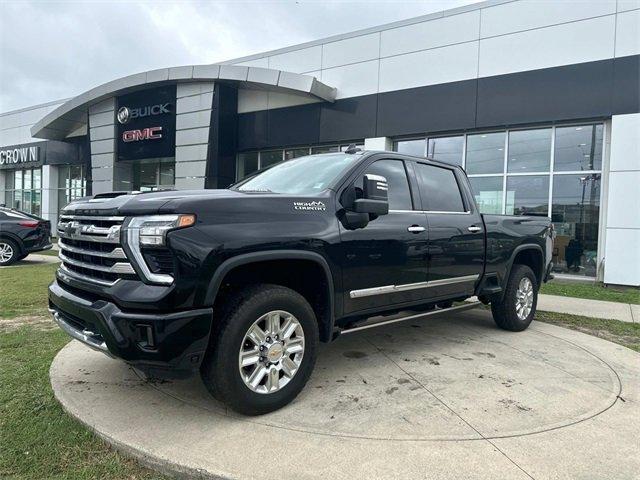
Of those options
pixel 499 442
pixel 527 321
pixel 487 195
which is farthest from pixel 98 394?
pixel 487 195

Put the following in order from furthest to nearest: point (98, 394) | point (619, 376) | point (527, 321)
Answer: point (527, 321) → point (619, 376) → point (98, 394)

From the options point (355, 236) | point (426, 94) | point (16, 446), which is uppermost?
point (426, 94)

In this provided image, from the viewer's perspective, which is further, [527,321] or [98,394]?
[527,321]

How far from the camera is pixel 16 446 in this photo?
2.83 metres

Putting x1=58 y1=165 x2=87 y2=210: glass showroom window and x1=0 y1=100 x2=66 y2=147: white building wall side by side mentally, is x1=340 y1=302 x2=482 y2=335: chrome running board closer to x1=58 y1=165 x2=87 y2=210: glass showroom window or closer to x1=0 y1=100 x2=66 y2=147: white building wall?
x1=58 y1=165 x2=87 y2=210: glass showroom window

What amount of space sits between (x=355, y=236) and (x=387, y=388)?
1267 millimetres

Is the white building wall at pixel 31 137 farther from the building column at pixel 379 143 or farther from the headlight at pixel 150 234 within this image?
the headlight at pixel 150 234

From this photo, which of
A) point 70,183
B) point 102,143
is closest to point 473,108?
point 102,143

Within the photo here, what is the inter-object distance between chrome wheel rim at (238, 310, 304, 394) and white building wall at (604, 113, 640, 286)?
9503 mm

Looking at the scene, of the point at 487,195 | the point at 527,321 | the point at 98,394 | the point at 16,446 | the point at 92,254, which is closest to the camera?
the point at 16,446

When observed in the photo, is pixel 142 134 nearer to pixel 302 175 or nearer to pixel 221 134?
pixel 221 134

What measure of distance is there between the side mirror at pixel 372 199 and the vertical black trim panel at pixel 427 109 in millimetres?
9089

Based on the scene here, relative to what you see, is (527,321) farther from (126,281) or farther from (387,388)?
(126,281)

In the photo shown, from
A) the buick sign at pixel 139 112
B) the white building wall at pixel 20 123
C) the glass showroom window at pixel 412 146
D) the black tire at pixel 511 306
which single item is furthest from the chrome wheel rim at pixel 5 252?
the white building wall at pixel 20 123
